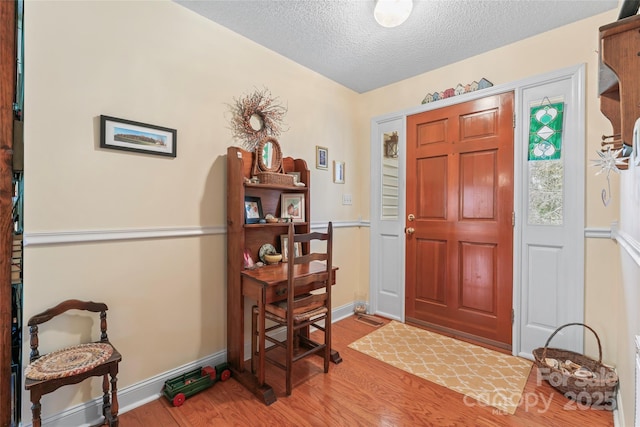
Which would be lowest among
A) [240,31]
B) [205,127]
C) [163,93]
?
[205,127]

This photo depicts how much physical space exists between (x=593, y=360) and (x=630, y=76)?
201 centimetres

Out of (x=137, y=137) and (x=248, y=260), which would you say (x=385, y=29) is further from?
(x=248, y=260)

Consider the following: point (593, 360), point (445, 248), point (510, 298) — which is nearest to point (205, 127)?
point (445, 248)

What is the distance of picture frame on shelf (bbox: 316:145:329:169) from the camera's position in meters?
2.89

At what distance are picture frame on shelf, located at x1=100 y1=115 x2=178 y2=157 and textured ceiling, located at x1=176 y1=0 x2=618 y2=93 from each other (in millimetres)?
883

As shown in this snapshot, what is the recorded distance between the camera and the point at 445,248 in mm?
2744

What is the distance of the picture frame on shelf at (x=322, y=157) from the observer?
9.48ft

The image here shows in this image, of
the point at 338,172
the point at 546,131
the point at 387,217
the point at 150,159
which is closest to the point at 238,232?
the point at 150,159

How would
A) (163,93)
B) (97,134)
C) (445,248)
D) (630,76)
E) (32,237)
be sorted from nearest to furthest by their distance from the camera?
(630,76), (32,237), (97,134), (163,93), (445,248)

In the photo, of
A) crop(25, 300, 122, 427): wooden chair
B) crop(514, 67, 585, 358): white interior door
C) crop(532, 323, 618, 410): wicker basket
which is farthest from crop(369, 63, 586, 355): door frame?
crop(25, 300, 122, 427): wooden chair

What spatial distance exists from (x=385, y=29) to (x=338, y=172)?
1364mm

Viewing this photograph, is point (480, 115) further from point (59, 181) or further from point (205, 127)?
point (59, 181)

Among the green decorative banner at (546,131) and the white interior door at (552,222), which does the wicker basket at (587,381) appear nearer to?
the white interior door at (552,222)

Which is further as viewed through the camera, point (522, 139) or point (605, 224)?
point (522, 139)
